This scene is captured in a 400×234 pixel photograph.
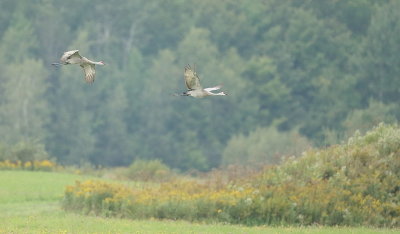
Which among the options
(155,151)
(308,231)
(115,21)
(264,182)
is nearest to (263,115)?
(155,151)

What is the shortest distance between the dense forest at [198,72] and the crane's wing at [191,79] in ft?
147

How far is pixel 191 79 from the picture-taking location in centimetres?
1981

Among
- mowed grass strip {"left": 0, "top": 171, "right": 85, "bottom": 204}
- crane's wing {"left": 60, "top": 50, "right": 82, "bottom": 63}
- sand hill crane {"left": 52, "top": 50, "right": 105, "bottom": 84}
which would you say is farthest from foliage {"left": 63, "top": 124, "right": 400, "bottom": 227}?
crane's wing {"left": 60, "top": 50, "right": 82, "bottom": 63}

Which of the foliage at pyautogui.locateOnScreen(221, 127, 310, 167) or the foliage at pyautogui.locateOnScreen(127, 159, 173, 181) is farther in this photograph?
the foliage at pyautogui.locateOnScreen(221, 127, 310, 167)

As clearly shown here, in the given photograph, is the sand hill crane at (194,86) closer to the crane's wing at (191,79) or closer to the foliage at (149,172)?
the crane's wing at (191,79)

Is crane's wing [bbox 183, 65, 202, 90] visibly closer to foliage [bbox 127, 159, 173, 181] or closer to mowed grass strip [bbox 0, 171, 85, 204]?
mowed grass strip [bbox 0, 171, 85, 204]

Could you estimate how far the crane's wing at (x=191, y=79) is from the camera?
19719 millimetres

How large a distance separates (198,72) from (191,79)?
166 ft

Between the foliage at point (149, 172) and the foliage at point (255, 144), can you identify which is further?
the foliage at point (255, 144)

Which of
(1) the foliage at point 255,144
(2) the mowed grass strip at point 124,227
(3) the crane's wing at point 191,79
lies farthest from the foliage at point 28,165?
(1) the foliage at point 255,144

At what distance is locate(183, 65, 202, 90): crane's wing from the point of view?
1972cm

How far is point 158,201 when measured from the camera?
81.4 ft

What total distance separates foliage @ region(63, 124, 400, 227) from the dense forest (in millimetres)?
37452

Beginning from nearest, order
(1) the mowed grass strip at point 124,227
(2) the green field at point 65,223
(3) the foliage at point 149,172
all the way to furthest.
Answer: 1. (1) the mowed grass strip at point 124,227
2. (2) the green field at point 65,223
3. (3) the foliage at point 149,172
